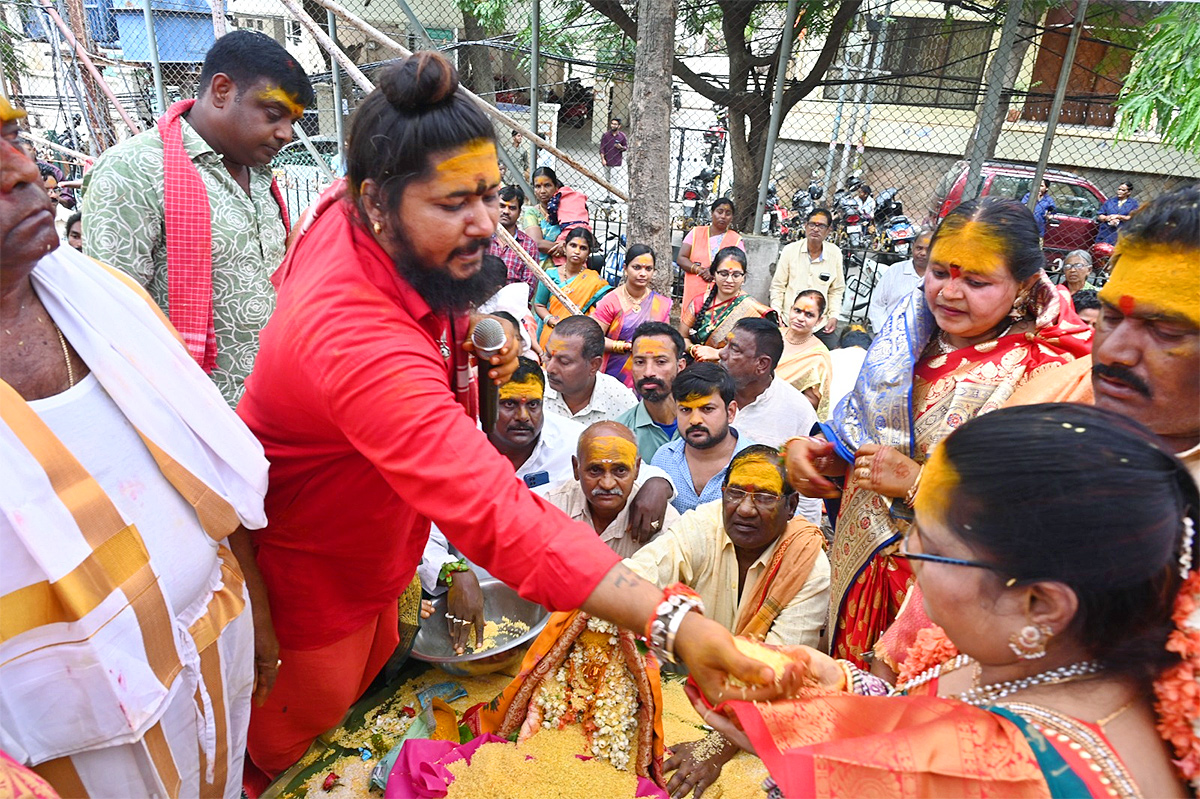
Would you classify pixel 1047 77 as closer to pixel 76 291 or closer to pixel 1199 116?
pixel 1199 116

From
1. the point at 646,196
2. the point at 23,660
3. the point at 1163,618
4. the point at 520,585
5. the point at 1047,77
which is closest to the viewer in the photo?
the point at 1163,618

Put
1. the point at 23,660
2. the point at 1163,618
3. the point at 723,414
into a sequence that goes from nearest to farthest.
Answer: the point at 1163,618, the point at 23,660, the point at 723,414

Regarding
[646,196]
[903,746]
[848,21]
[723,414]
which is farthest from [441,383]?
[848,21]

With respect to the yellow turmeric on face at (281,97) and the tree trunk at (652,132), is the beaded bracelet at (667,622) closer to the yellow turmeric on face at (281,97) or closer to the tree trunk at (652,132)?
the yellow turmeric on face at (281,97)

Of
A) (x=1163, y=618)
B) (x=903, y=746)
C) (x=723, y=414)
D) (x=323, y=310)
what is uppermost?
(x=323, y=310)

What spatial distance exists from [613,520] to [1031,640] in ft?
7.70

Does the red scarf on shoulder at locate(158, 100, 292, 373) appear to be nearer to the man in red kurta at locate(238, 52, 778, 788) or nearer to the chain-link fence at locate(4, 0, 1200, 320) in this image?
the man in red kurta at locate(238, 52, 778, 788)

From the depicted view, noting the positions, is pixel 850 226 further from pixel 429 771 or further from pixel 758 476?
pixel 429 771

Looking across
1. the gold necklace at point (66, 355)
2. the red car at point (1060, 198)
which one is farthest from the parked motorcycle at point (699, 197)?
the gold necklace at point (66, 355)

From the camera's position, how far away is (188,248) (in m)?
2.86

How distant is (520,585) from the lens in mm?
1609

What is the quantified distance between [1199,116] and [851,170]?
10872 millimetres

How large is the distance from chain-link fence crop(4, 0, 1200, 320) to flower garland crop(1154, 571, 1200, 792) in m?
5.27

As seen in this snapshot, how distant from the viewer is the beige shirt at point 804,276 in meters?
7.44
